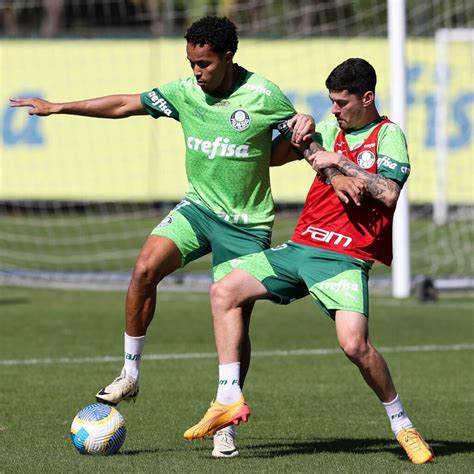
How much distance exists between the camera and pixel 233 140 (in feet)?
25.2

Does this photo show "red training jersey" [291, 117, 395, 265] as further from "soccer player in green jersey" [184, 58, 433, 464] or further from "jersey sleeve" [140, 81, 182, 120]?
"jersey sleeve" [140, 81, 182, 120]

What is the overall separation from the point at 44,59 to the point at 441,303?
39.8 feet

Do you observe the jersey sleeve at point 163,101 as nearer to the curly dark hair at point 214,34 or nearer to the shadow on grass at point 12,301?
the curly dark hair at point 214,34

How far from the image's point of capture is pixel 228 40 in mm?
7500

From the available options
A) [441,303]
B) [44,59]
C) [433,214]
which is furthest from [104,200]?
[441,303]

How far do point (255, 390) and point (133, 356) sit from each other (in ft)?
7.20

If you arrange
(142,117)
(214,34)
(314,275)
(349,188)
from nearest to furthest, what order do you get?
(349,188) → (314,275) → (214,34) → (142,117)

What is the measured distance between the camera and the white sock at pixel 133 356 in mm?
7770

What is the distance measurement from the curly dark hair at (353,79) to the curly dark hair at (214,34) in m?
0.66

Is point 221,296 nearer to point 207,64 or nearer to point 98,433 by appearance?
point 98,433

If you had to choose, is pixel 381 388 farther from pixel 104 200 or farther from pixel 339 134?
pixel 104 200

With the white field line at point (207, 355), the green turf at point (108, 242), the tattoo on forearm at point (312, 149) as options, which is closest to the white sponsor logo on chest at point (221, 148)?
the tattoo on forearm at point (312, 149)

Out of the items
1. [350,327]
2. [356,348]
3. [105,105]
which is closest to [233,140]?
[105,105]

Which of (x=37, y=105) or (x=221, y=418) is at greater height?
(x=37, y=105)
